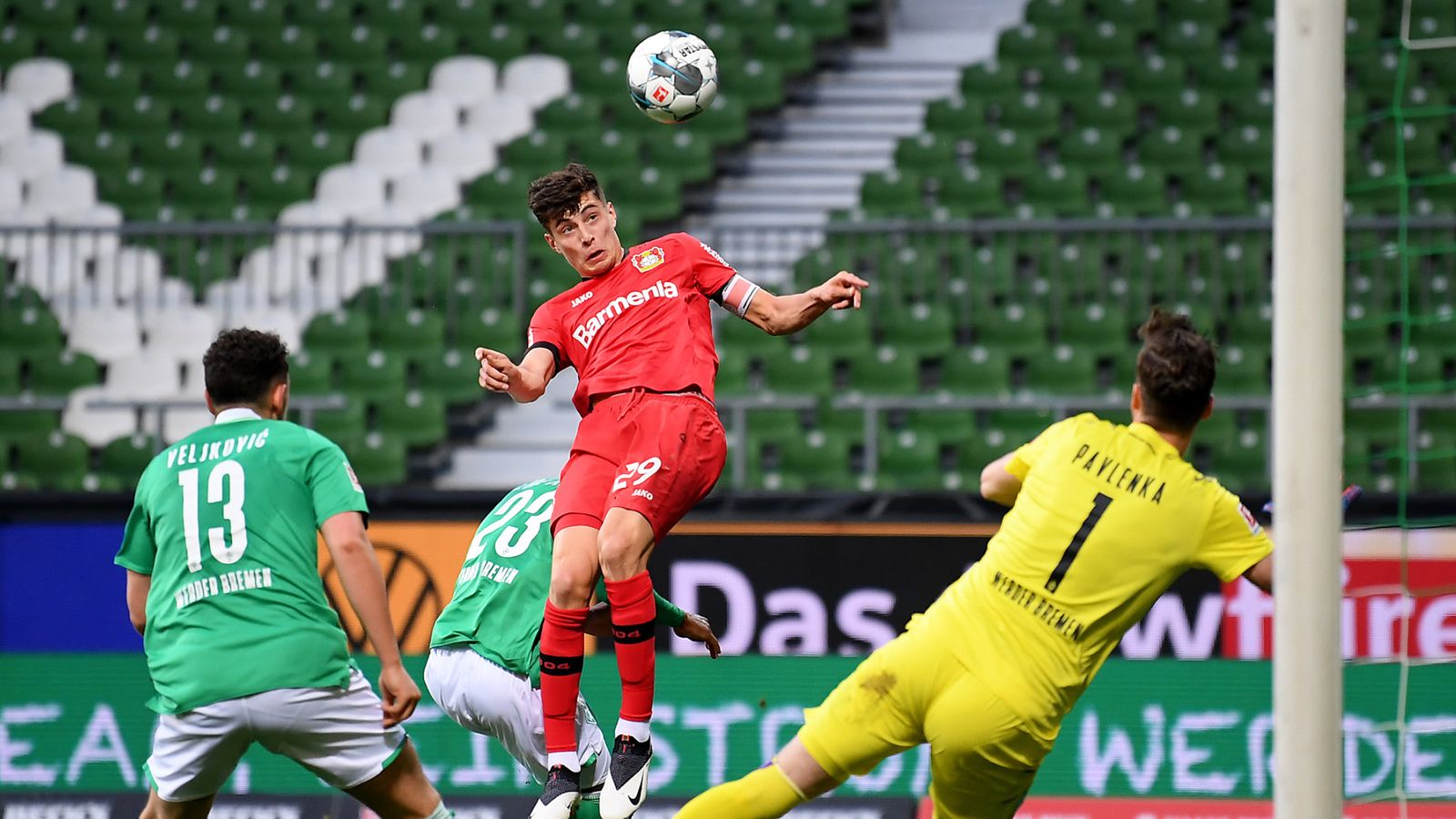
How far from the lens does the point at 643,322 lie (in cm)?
584

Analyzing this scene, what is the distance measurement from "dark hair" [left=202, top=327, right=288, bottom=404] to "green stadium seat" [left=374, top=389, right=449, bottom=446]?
7.20 m

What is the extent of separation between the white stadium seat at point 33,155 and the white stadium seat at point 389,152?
115 inches

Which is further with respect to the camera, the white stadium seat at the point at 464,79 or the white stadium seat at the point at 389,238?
the white stadium seat at the point at 464,79

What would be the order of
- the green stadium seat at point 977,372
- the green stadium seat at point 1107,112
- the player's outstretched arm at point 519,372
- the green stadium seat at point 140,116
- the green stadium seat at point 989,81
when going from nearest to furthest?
1. the player's outstretched arm at point 519,372
2. the green stadium seat at point 977,372
3. the green stadium seat at point 1107,112
4. the green stadium seat at point 989,81
5. the green stadium seat at point 140,116

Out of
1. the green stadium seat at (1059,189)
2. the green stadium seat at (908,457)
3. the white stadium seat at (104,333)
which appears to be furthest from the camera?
the green stadium seat at (1059,189)

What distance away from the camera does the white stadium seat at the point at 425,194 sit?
15273 millimetres

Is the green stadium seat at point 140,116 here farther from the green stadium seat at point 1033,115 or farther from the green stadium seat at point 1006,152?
the green stadium seat at point 1033,115

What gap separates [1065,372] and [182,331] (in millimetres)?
7346

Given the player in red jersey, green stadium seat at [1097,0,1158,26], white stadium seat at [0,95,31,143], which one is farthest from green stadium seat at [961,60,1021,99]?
the player in red jersey

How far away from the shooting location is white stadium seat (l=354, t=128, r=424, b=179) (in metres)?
15.7

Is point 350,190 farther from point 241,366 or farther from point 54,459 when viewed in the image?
point 241,366

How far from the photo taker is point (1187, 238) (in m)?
13.1

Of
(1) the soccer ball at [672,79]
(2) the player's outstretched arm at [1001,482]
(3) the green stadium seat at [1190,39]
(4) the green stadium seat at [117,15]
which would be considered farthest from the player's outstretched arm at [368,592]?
(4) the green stadium seat at [117,15]

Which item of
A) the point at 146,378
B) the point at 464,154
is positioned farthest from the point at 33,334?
the point at 464,154
